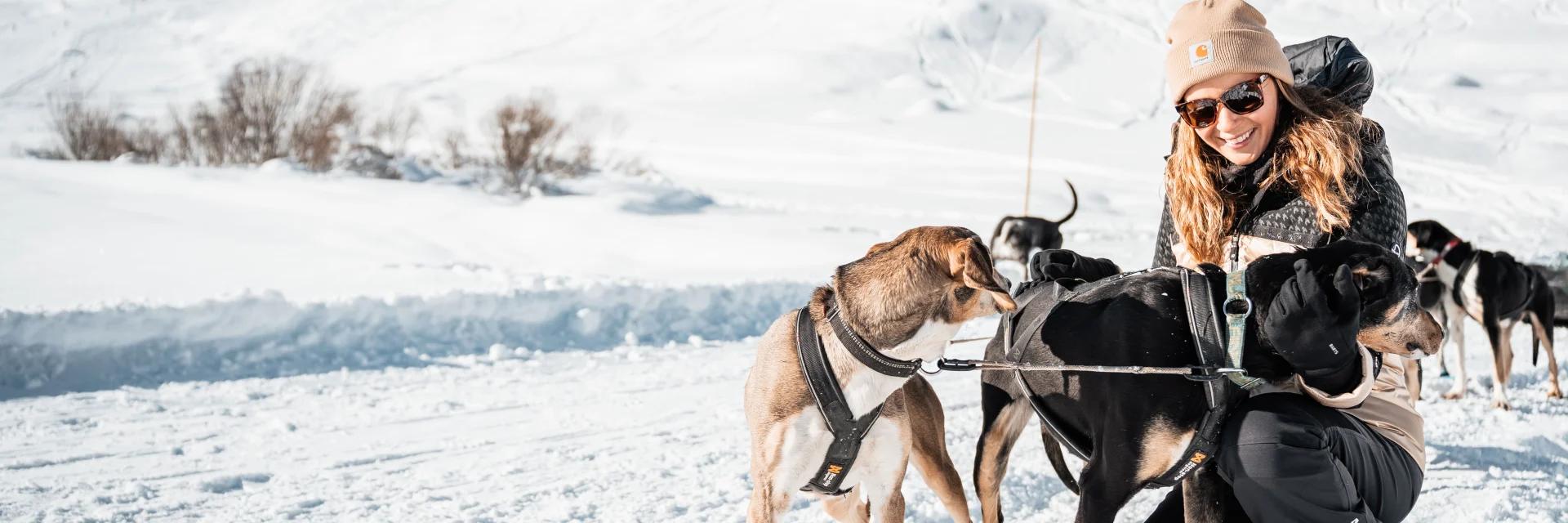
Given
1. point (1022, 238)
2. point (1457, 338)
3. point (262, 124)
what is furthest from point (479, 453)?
point (262, 124)

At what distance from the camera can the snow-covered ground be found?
4344 mm

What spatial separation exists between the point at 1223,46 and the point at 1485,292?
223 inches

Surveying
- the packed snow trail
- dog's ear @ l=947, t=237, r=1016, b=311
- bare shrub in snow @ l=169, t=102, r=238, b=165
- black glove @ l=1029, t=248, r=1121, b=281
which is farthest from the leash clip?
bare shrub in snow @ l=169, t=102, r=238, b=165

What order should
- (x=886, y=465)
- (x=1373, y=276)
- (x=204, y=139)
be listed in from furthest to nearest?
(x=204, y=139) < (x=886, y=465) < (x=1373, y=276)

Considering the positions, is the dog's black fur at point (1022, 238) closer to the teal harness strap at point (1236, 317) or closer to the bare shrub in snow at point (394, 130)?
the teal harness strap at point (1236, 317)

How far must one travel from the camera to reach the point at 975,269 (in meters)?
2.48

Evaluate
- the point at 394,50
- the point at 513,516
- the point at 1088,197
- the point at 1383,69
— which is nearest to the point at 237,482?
the point at 513,516

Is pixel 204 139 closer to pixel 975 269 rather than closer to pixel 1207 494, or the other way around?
pixel 975 269

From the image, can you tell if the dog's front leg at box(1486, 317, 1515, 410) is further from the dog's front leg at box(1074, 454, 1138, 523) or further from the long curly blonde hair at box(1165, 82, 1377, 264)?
the dog's front leg at box(1074, 454, 1138, 523)

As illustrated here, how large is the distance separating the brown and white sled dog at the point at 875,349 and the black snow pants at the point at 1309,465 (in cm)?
68

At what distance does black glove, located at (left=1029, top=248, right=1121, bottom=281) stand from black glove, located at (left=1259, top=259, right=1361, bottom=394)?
71cm

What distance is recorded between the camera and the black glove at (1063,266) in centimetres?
292

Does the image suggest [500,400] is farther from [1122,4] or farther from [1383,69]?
[1122,4]

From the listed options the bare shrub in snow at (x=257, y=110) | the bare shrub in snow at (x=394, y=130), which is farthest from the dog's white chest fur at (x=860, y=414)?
the bare shrub in snow at (x=394, y=130)
